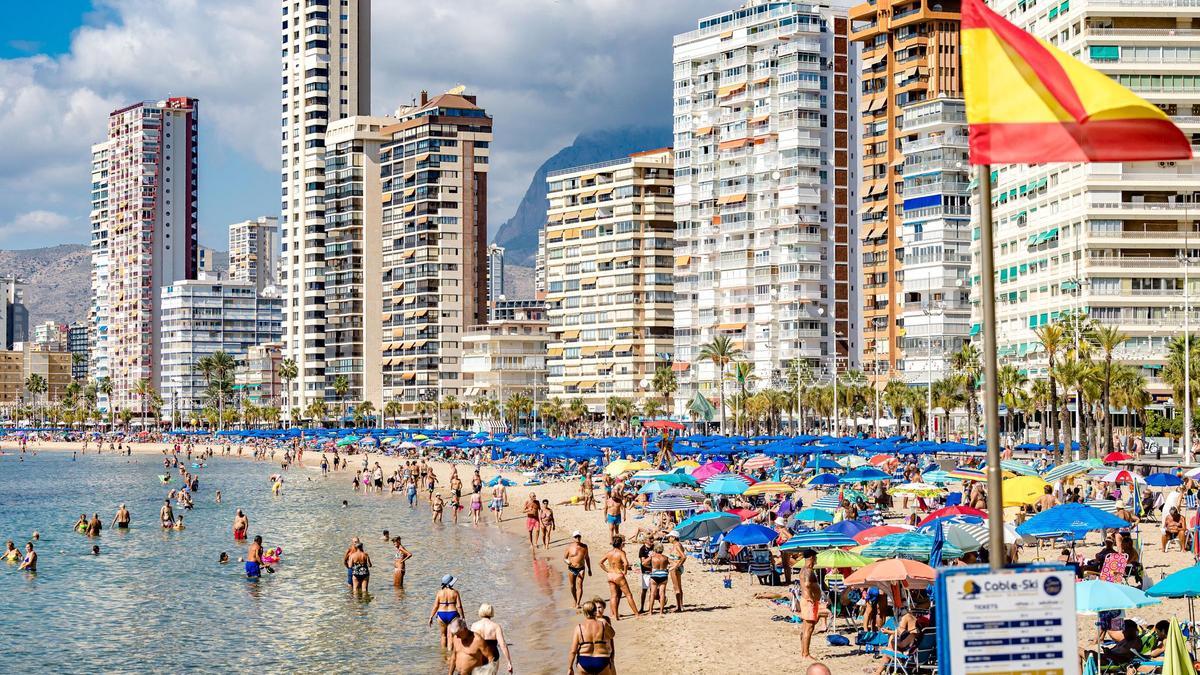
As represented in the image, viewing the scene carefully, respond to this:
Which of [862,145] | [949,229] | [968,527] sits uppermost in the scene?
[862,145]

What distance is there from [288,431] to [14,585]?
105m

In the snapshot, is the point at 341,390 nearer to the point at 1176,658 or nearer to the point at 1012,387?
the point at 1012,387

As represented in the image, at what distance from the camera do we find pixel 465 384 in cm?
16600

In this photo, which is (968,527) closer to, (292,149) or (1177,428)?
(1177,428)

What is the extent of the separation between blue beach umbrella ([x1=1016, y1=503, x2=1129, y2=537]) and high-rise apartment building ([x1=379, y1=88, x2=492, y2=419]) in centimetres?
13946

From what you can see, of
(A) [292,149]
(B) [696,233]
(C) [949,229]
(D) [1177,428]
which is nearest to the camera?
(D) [1177,428]

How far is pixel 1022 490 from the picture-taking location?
114ft

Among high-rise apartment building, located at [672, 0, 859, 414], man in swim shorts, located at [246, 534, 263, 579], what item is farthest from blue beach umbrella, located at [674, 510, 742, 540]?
high-rise apartment building, located at [672, 0, 859, 414]

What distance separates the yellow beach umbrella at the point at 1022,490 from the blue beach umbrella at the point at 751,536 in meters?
6.98

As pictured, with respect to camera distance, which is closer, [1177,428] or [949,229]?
[1177,428]

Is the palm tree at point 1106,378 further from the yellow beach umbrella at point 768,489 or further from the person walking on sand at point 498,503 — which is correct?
the person walking on sand at point 498,503

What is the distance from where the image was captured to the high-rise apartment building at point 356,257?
591ft

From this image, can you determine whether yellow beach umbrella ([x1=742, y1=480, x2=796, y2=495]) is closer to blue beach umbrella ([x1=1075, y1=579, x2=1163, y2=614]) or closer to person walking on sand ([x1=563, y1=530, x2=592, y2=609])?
person walking on sand ([x1=563, y1=530, x2=592, y2=609])

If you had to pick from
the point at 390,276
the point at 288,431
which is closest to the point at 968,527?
the point at 288,431
